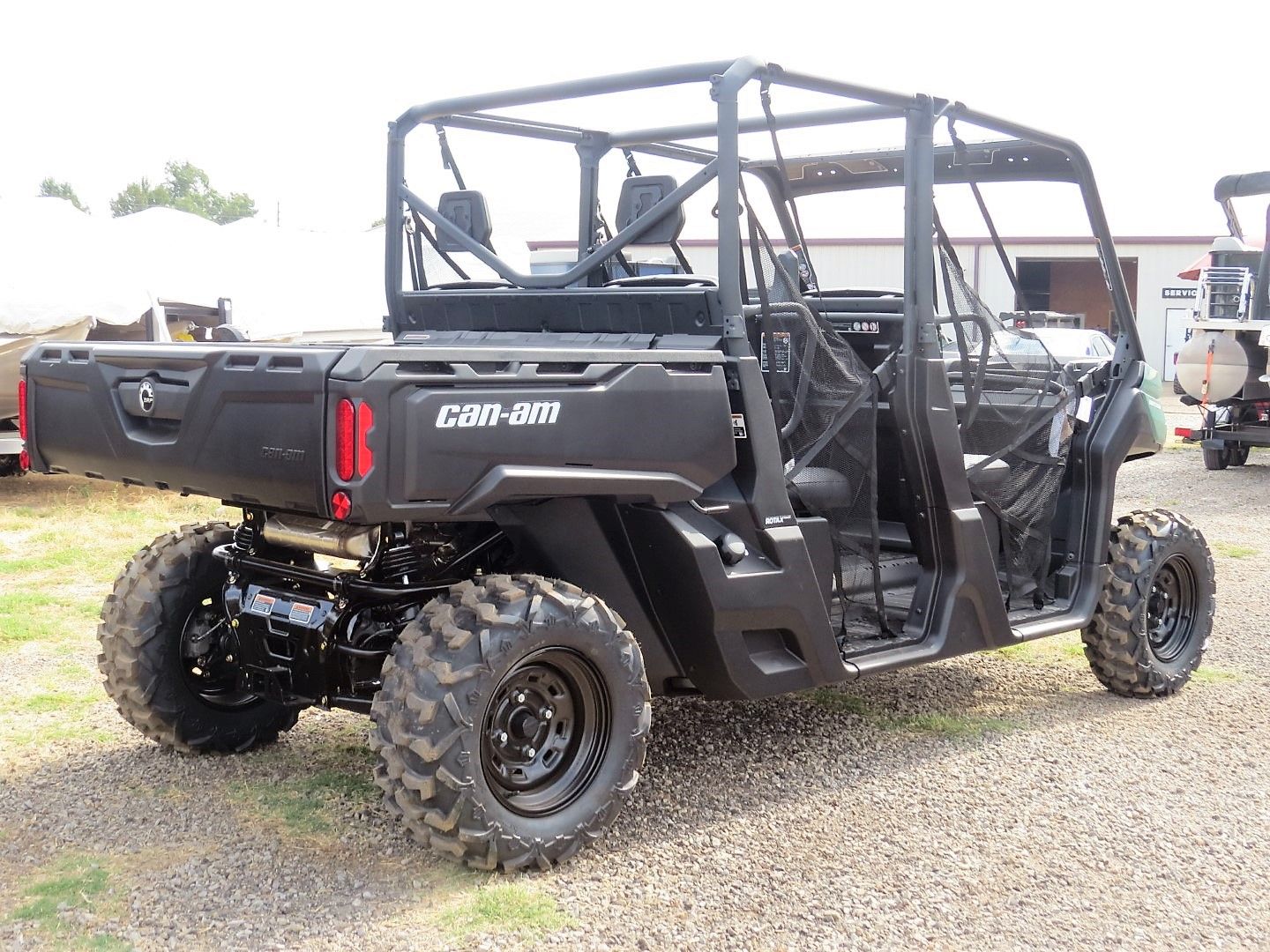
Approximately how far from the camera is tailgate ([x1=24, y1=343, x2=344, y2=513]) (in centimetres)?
373

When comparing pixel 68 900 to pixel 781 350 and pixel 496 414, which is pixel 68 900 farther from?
pixel 781 350

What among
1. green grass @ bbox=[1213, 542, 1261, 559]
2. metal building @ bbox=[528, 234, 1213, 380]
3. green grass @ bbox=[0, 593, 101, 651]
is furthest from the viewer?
metal building @ bbox=[528, 234, 1213, 380]

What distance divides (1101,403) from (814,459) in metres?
1.76

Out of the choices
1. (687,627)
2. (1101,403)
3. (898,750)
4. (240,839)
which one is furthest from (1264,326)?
(240,839)

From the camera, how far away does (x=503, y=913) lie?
377cm

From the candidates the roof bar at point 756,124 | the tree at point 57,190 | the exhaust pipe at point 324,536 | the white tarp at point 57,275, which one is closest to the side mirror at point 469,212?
the roof bar at point 756,124

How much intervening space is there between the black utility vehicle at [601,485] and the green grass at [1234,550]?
4.45 metres

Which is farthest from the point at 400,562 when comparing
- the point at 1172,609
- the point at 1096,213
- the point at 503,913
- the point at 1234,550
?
the point at 1234,550

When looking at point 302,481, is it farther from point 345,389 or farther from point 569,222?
point 569,222

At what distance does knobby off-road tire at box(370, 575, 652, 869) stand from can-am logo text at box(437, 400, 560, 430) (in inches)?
19.3

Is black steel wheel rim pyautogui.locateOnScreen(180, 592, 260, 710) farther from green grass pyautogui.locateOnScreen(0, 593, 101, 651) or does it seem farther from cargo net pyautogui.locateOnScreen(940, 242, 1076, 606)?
cargo net pyautogui.locateOnScreen(940, 242, 1076, 606)

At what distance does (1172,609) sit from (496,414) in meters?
3.92

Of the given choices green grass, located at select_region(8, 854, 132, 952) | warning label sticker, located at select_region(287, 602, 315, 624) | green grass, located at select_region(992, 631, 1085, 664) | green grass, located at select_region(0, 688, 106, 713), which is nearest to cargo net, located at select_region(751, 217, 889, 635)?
warning label sticker, located at select_region(287, 602, 315, 624)

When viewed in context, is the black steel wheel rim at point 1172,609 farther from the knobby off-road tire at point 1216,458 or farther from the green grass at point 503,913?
the knobby off-road tire at point 1216,458
